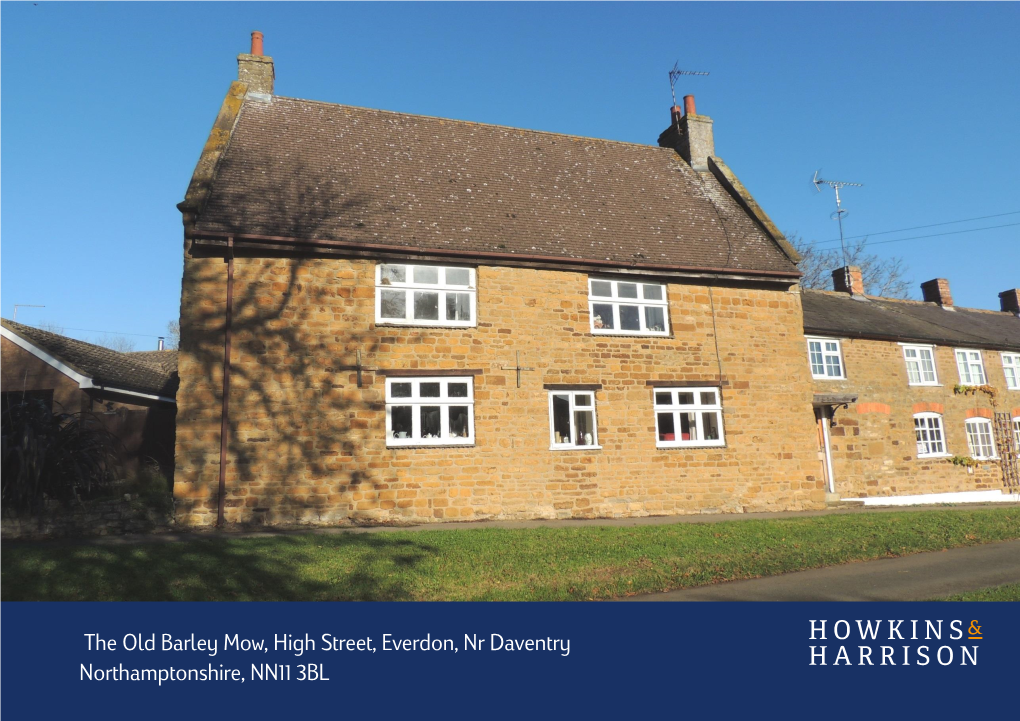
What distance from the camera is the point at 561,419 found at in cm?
1406

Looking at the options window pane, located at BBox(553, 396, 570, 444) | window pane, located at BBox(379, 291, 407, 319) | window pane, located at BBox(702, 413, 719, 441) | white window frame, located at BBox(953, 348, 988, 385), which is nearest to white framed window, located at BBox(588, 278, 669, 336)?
window pane, located at BBox(553, 396, 570, 444)

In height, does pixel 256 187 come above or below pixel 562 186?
below

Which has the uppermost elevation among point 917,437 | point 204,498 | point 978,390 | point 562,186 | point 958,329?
point 562,186

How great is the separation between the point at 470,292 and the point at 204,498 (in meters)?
6.37

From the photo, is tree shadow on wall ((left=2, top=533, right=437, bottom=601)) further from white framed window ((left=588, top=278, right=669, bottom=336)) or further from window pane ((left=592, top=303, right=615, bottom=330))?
white framed window ((left=588, top=278, right=669, bottom=336))

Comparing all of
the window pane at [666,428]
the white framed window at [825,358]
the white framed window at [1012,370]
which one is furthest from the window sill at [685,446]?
the white framed window at [1012,370]

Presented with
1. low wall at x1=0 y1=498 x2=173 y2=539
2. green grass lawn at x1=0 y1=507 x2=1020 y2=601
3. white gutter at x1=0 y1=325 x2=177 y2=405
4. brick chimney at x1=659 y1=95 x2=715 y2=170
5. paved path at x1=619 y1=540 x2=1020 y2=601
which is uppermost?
brick chimney at x1=659 y1=95 x2=715 y2=170

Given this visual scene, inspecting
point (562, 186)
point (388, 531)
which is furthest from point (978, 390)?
point (388, 531)

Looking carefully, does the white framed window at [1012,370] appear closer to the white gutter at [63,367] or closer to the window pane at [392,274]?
the window pane at [392,274]

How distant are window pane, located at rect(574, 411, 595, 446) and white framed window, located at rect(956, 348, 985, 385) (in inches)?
650

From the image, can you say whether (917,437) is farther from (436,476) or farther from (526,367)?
(436,476)

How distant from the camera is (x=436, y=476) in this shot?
1291 centimetres

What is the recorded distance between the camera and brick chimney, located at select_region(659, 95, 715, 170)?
19734 millimetres

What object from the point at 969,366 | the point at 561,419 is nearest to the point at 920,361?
the point at 969,366
